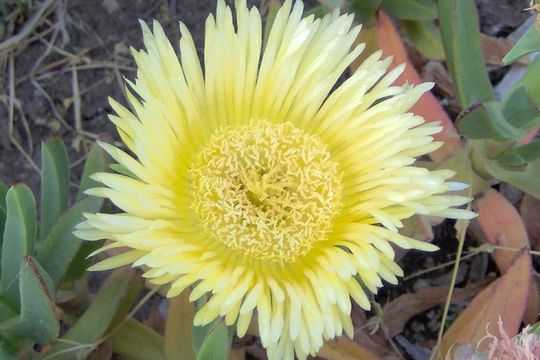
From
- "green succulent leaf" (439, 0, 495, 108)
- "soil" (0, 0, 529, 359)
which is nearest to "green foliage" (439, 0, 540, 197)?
"green succulent leaf" (439, 0, 495, 108)

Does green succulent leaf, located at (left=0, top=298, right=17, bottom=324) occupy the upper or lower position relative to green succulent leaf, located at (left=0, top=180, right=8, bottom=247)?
lower

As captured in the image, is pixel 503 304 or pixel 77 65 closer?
pixel 503 304

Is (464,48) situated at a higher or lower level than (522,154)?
higher

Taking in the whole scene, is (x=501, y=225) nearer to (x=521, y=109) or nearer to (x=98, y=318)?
(x=521, y=109)

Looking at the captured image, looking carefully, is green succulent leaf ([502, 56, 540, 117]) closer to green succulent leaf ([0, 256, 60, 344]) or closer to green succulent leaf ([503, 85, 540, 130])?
green succulent leaf ([503, 85, 540, 130])

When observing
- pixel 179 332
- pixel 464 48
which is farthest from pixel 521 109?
pixel 179 332

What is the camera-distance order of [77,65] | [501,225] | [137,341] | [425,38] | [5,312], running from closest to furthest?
1. [5,312]
2. [137,341]
3. [501,225]
4. [425,38]
5. [77,65]

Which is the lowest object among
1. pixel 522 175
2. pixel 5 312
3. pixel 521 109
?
pixel 522 175

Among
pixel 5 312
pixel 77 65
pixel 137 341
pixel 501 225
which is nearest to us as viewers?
pixel 5 312

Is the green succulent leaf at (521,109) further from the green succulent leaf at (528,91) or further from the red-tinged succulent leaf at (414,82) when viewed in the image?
the red-tinged succulent leaf at (414,82)
